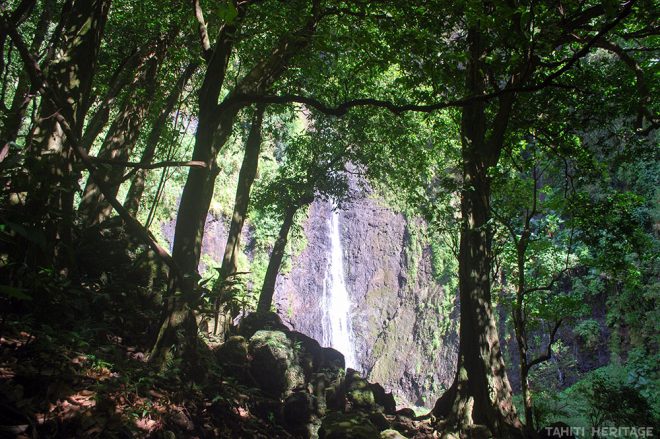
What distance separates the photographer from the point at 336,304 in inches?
930

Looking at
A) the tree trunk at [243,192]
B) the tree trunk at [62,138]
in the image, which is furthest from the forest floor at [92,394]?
the tree trunk at [243,192]

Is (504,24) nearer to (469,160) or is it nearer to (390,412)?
(469,160)

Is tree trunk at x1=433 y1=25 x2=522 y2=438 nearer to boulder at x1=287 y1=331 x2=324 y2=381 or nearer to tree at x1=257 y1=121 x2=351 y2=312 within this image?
boulder at x1=287 y1=331 x2=324 y2=381

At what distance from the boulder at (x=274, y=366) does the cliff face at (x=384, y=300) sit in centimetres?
1197

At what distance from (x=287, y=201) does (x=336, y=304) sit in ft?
35.8

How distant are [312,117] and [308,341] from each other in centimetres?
683

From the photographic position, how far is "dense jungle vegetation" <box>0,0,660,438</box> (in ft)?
13.3

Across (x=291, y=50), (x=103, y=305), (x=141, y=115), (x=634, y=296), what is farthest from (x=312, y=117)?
(x=634, y=296)

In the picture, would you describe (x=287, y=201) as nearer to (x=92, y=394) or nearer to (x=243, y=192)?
(x=243, y=192)

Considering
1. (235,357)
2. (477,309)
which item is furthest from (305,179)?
(477,309)

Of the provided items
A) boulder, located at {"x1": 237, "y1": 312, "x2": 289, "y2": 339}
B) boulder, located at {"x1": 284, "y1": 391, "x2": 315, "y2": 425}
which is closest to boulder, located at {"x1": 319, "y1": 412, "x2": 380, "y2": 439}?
boulder, located at {"x1": 284, "y1": 391, "x2": 315, "y2": 425}

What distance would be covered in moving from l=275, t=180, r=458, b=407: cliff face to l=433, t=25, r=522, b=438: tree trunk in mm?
11906

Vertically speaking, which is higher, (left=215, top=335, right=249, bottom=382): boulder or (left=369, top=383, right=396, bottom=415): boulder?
(left=215, top=335, right=249, bottom=382): boulder

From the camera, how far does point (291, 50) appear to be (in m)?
7.55
